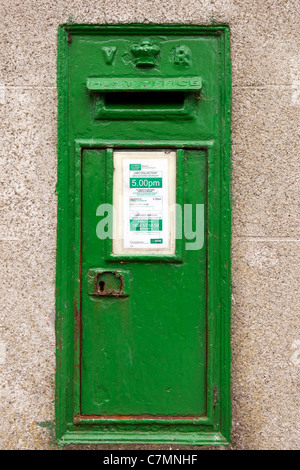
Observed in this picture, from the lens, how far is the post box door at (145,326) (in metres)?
1.76

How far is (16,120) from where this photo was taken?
6.01ft

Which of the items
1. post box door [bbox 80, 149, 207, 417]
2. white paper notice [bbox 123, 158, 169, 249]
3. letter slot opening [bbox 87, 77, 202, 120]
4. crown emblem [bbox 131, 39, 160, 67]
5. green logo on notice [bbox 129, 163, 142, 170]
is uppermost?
crown emblem [bbox 131, 39, 160, 67]

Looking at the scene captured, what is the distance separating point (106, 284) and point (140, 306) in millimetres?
182

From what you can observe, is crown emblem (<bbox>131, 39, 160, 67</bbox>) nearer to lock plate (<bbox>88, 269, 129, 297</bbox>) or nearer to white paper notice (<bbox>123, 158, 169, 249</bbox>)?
white paper notice (<bbox>123, 158, 169, 249</bbox>)

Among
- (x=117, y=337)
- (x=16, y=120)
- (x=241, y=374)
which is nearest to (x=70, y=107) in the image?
(x=16, y=120)

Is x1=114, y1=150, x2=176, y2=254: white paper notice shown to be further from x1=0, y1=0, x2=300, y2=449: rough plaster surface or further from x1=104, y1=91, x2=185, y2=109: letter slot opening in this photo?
x1=0, y1=0, x2=300, y2=449: rough plaster surface

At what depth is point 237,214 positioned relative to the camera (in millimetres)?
1834

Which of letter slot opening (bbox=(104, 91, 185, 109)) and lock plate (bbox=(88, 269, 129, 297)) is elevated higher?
letter slot opening (bbox=(104, 91, 185, 109))

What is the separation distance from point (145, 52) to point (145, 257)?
2.98ft

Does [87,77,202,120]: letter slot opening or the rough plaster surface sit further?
the rough plaster surface

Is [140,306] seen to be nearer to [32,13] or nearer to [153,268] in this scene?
[153,268]

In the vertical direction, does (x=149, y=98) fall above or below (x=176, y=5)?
below

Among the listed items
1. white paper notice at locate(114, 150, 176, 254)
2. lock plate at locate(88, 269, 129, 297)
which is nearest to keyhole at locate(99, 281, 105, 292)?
lock plate at locate(88, 269, 129, 297)

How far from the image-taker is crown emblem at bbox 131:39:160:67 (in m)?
1.72
